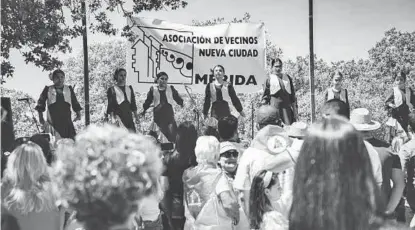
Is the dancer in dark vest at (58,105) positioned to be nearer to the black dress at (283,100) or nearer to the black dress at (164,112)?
the black dress at (164,112)

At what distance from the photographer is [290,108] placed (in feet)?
31.0

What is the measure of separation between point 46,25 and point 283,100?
13.3 ft

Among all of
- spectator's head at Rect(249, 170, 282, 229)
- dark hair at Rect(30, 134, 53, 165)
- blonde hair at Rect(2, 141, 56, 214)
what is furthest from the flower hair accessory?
dark hair at Rect(30, 134, 53, 165)

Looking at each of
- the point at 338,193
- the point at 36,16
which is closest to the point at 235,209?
the point at 338,193

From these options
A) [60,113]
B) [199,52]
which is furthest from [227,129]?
[199,52]

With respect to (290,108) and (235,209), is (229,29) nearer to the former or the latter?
(290,108)

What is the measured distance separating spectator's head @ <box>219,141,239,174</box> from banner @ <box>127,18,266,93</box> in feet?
18.4

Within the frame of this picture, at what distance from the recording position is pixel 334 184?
7.25 ft

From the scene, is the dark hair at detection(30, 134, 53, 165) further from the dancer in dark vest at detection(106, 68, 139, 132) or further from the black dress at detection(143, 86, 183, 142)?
the black dress at detection(143, 86, 183, 142)

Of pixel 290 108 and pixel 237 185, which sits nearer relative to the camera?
pixel 237 185

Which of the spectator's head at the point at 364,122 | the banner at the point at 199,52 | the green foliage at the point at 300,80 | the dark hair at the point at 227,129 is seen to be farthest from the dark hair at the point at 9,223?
the green foliage at the point at 300,80

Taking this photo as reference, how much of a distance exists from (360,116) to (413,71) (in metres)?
26.8

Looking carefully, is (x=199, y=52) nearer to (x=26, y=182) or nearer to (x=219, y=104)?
(x=219, y=104)

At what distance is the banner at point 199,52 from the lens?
33.8ft
